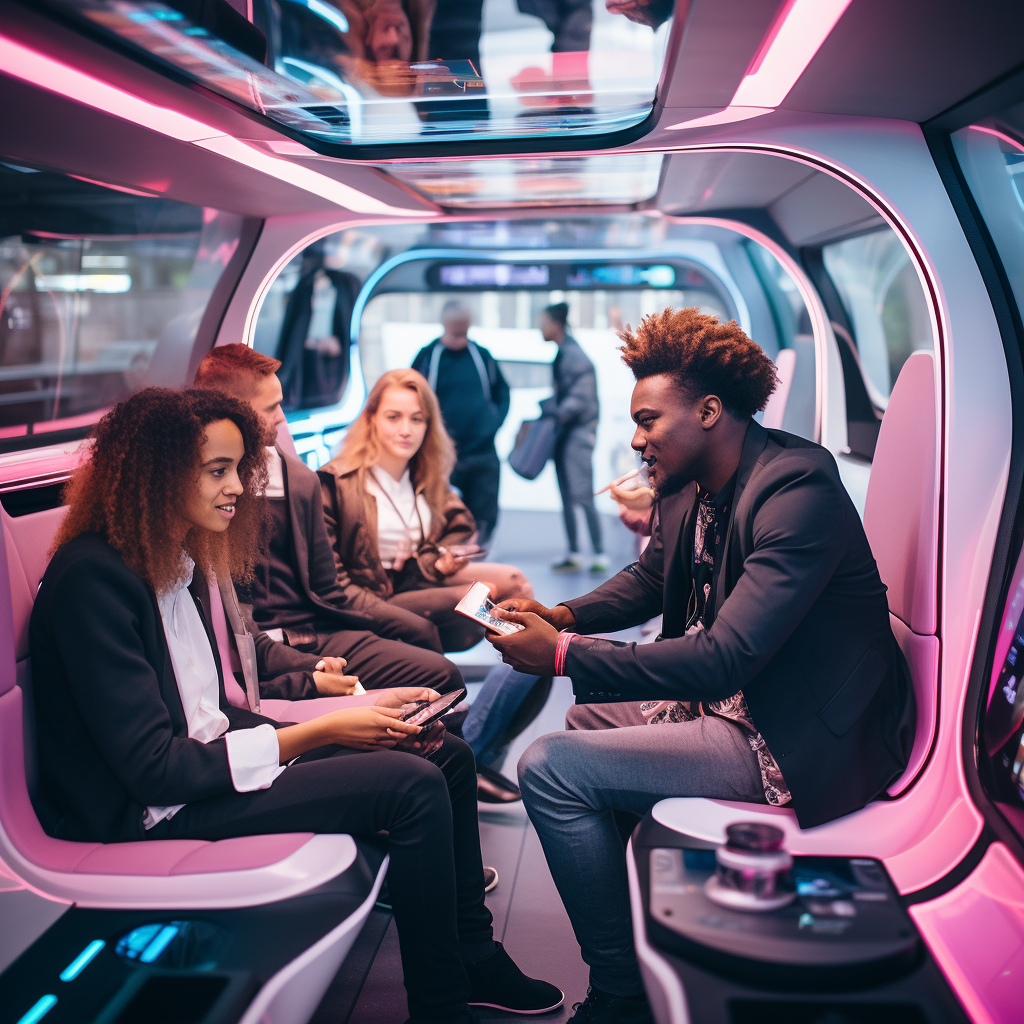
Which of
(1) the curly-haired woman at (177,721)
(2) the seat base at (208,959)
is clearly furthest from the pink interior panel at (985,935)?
(2) the seat base at (208,959)

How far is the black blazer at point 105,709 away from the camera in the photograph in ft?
5.35

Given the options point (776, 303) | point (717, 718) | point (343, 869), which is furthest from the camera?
point (776, 303)

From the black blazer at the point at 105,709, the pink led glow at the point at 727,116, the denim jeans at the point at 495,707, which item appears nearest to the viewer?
the black blazer at the point at 105,709

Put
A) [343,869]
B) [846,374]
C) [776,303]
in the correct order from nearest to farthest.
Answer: [343,869]
[846,374]
[776,303]

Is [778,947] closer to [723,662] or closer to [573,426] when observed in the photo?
[723,662]

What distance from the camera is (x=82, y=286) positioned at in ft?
18.8

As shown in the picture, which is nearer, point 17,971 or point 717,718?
point 17,971

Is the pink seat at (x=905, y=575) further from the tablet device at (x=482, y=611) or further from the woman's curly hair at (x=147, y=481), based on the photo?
the woman's curly hair at (x=147, y=481)

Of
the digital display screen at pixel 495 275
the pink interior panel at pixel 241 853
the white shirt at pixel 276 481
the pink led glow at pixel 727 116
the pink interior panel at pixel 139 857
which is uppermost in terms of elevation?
the digital display screen at pixel 495 275

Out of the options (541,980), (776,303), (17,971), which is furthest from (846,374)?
(17,971)

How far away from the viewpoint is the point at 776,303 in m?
6.07

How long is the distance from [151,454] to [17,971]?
3.36 feet

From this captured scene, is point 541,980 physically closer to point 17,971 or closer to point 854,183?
point 17,971

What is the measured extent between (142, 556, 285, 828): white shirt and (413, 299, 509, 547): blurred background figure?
4.54 metres
